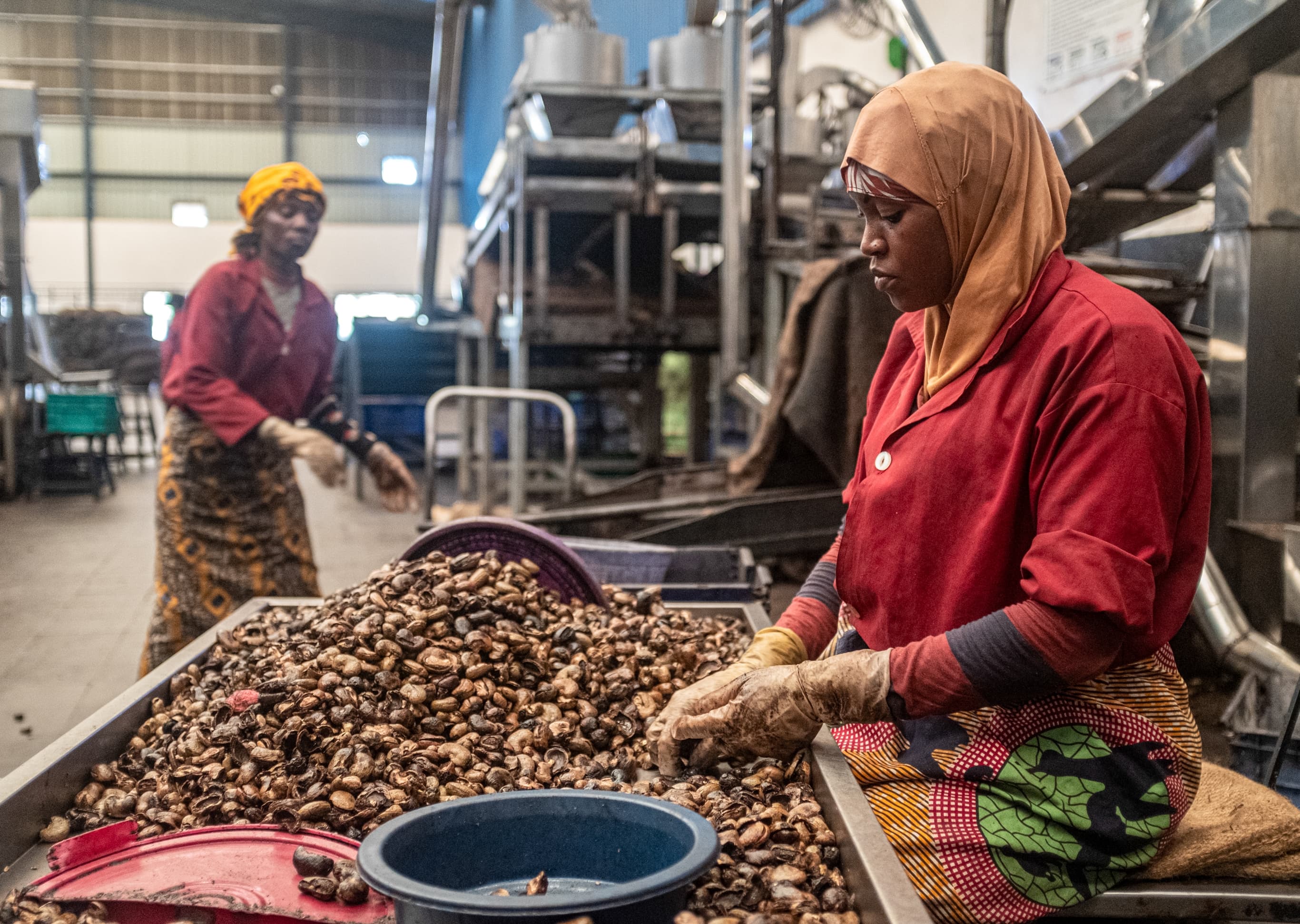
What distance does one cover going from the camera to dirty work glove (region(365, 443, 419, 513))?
3363 millimetres

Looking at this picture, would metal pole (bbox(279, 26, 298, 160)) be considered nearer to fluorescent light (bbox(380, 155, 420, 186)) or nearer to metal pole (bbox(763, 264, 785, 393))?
fluorescent light (bbox(380, 155, 420, 186))

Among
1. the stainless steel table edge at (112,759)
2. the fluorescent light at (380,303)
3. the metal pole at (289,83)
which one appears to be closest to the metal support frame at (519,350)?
the stainless steel table edge at (112,759)

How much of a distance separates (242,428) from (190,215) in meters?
22.8

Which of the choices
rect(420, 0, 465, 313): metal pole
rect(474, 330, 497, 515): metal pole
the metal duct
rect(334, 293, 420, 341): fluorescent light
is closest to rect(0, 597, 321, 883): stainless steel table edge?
the metal duct

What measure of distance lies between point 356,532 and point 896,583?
6.90 meters

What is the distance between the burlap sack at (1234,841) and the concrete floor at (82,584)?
3230mm

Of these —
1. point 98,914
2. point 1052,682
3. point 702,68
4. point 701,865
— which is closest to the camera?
point 701,865

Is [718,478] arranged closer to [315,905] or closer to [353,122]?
[315,905]

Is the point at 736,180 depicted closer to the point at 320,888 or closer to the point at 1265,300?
the point at 1265,300

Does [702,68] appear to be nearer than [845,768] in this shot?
No


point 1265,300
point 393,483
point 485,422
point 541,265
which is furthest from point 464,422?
point 1265,300

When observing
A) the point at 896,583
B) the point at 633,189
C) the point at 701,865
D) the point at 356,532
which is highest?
the point at 633,189

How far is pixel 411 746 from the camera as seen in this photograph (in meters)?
1.51

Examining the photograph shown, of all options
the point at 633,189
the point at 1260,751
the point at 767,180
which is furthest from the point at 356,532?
the point at 1260,751
